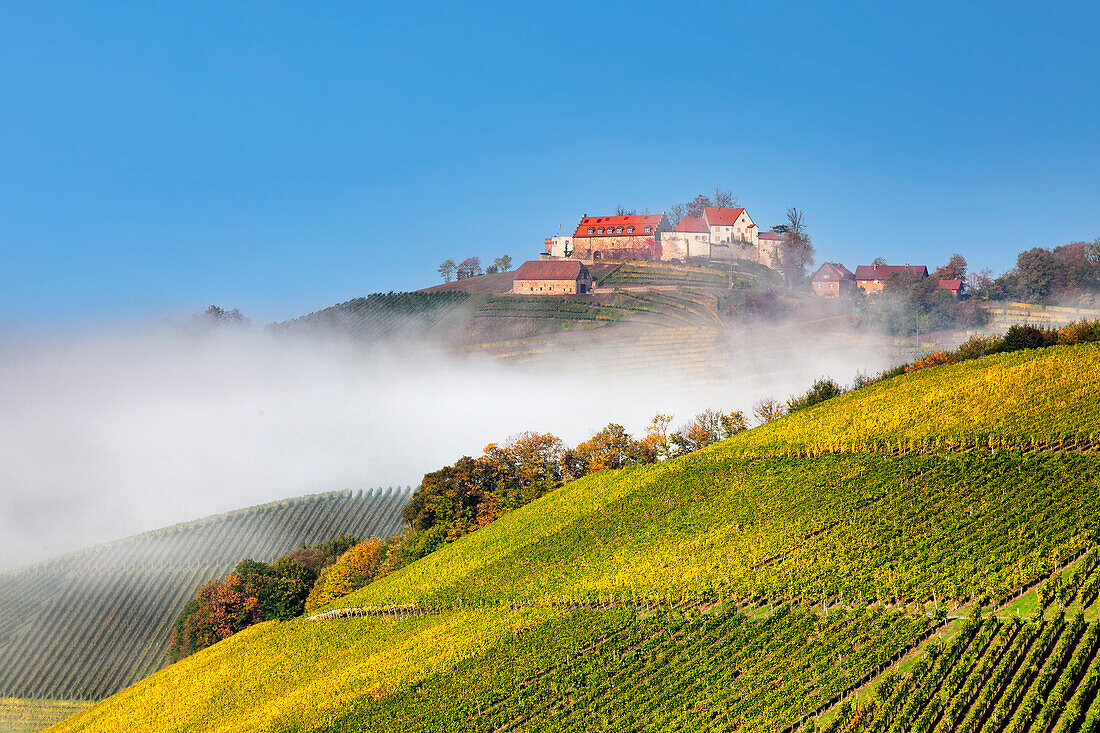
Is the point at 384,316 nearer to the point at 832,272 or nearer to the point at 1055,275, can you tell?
the point at 832,272

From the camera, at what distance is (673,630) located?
35.7 metres

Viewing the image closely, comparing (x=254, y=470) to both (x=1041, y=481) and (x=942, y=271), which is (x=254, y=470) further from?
(x=1041, y=481)

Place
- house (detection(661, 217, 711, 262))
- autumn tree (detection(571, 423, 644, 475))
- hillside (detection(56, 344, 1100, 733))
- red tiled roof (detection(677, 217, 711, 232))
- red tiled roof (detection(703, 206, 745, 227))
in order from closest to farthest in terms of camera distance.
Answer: hillside (detection(56, 344, 1100, 733)) < autumn tree (detection(571, 423, 644, 475)) < house (detection(661, 217, 711, 262)) < red tiled roof (detection(677, 217, 711, 232)) < red tiled roof (detection(703, 206, 745, 227))

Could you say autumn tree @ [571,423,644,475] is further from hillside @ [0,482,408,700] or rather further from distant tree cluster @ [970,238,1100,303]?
distant tree cluster @ [970,238,1100,303]

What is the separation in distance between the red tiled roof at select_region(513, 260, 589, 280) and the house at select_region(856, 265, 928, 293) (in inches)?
1927

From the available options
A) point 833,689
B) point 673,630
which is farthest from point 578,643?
point 833,689

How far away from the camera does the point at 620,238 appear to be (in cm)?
15550

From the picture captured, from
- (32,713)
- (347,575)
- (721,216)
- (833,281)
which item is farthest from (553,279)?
(32,713)

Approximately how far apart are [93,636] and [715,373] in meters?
78.1

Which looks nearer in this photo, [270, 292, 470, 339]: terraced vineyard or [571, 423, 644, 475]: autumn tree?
[571, 423, 644, 475]: autumn tree

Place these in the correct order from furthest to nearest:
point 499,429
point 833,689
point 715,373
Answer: point 499,429, point 715,373, point 833,689

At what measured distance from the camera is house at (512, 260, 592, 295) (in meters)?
141

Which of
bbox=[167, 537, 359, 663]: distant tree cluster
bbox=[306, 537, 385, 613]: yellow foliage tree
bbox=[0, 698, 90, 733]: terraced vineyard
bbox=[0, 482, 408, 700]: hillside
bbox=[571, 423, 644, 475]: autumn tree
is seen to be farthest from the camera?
bbox=[0, 482, 408, 700]: hillside

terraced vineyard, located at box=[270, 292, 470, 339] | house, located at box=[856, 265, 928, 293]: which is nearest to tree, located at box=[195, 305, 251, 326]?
terraced vineyard, located at box=[270, 292, 470, 339]
